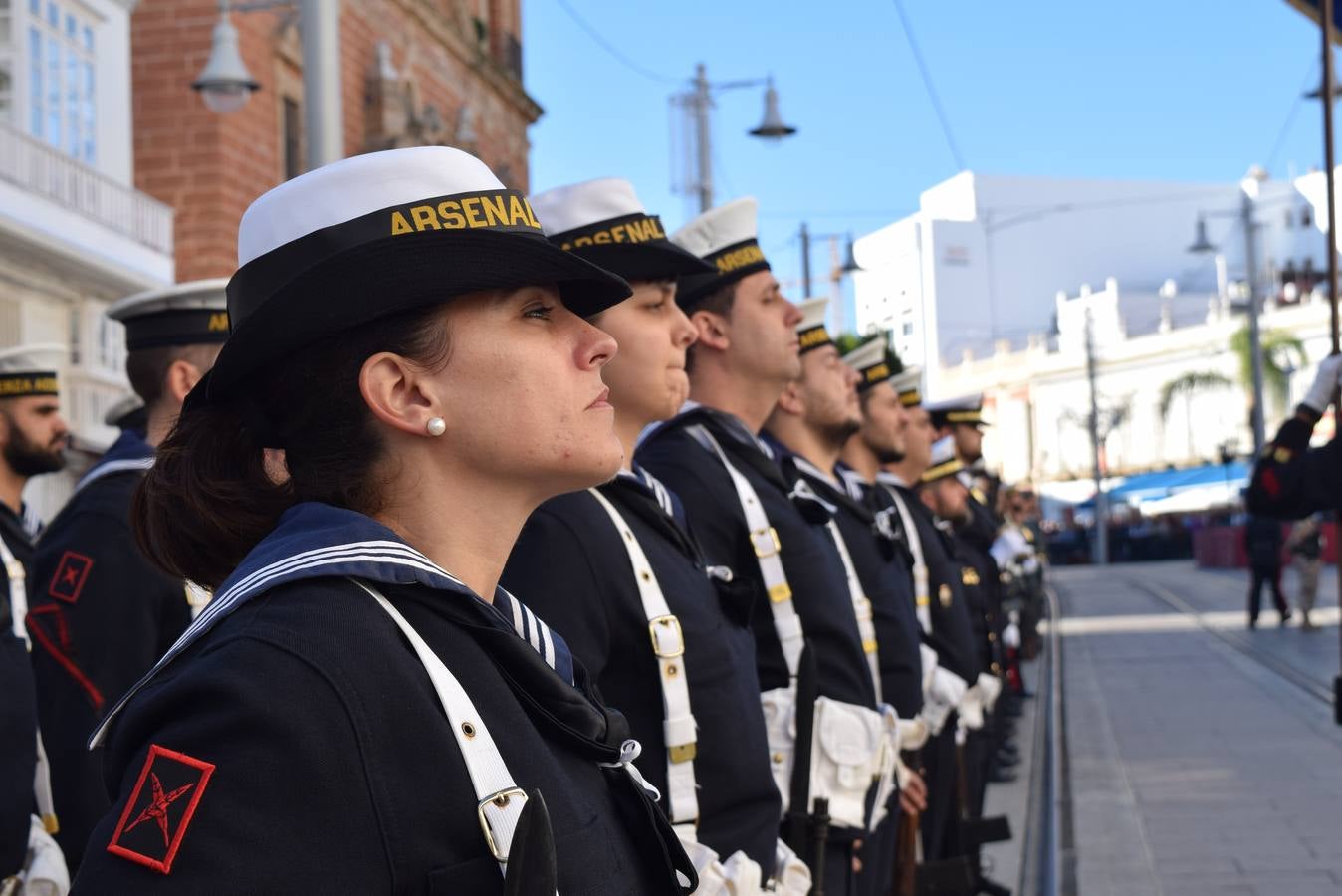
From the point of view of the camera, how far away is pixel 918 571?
6.68 meters

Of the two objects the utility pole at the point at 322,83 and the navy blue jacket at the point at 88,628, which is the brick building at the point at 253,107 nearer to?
the utility pole at the point at 322,83

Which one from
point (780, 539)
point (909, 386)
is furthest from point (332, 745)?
point (909, 386)

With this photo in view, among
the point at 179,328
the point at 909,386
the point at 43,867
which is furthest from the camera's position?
the point at 909,386

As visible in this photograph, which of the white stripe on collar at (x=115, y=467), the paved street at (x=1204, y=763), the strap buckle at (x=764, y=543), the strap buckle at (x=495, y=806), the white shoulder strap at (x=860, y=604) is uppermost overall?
the white stripe on collar at (x=115, y=467)

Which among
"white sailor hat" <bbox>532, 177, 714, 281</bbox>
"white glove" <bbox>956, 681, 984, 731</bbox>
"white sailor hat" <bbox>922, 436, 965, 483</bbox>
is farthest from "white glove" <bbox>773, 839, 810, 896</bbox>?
"white sailor hat" <bbox>922, 436, 965, 483</bbox>

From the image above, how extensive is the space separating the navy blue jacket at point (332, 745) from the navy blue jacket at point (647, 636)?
1057mm

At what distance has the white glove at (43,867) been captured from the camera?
12.8 feet

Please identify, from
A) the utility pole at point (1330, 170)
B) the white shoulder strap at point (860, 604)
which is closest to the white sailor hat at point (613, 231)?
the white shoulder strap at point (860, 604)

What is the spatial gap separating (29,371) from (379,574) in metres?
5.14

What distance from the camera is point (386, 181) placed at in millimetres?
2098

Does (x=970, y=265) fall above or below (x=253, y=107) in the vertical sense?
below

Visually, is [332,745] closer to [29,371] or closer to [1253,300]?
[29,371]

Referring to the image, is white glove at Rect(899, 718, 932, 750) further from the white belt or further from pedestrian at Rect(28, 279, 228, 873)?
the white belt

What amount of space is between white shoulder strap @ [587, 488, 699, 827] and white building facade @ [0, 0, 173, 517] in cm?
1685
